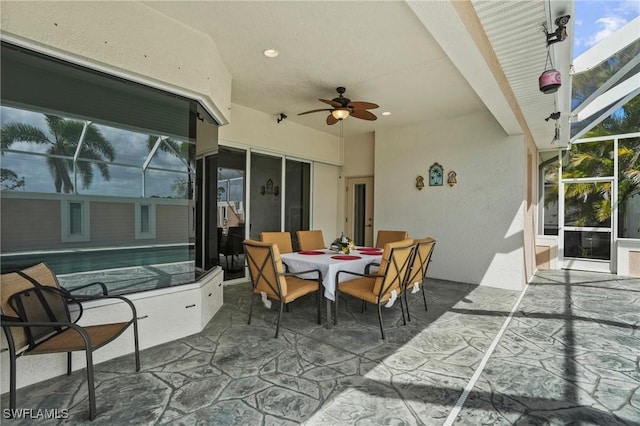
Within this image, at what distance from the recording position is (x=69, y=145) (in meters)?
2.54

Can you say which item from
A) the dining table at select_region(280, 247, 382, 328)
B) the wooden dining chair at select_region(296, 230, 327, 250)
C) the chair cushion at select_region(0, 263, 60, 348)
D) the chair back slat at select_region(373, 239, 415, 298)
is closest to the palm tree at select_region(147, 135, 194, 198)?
the chair cushion at select_region(0, 263, 60, 348)

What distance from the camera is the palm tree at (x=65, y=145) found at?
7.48ft

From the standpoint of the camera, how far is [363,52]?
10.7 feet

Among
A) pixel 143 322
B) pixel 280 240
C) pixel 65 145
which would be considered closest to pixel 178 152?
pixel 65 145

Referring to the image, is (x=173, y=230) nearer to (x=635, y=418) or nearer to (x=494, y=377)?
(x=494, y=377)

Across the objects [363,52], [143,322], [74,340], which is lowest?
[143,322]

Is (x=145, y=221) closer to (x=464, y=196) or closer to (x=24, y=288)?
(x=24, y=288)

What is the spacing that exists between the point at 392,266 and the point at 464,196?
312 centimetres

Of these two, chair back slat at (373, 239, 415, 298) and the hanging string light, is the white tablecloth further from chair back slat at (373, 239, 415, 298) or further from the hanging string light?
the hanging string light

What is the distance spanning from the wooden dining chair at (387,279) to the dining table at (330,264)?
79mm

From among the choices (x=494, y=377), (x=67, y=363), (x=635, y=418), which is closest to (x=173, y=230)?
(x=67, y=363)

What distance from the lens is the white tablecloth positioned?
325 centimetres

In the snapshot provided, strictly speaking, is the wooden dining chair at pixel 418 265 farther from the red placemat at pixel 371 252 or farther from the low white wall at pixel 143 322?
the low white wall at pixel 143 322

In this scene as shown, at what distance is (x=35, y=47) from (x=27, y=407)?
2312 mm
